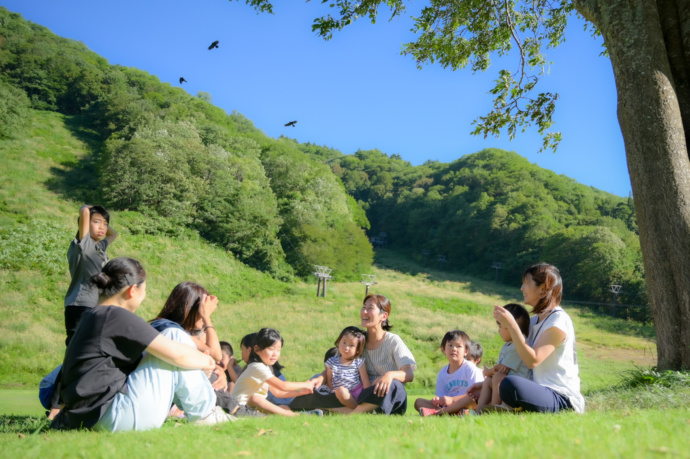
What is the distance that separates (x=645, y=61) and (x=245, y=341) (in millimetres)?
6116

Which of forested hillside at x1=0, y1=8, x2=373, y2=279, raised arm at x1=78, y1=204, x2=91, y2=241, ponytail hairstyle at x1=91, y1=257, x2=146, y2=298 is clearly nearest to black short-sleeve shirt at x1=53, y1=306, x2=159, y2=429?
ponytail hairstyle at x1=91, y1=257, x2=146, y2=298

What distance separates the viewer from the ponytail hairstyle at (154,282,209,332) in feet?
13.4

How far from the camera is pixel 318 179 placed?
134ft

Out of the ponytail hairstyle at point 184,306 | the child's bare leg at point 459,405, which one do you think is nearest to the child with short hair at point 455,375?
A: the child's bare leg at point 459,405

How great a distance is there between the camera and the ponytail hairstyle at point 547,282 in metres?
3.75

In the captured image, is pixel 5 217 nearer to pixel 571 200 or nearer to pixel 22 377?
pixel 22 377

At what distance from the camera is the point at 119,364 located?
2.96 m

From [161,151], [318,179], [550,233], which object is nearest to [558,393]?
[161,151]

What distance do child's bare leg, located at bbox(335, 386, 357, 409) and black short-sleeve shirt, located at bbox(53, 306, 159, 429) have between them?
263 cm

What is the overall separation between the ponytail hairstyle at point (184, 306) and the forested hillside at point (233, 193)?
22390mm

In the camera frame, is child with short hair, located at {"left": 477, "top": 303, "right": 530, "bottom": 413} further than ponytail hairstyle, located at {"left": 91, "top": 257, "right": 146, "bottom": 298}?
Yes

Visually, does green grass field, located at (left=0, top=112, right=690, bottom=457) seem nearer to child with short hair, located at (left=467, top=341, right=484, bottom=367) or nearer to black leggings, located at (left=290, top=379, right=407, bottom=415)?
black leggings, located at (left=290, top=379, right=407, bottom=415)

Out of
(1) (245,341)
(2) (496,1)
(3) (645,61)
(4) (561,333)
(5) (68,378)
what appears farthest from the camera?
(2) (496,1)

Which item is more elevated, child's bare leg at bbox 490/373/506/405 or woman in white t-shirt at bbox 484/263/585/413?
woman in white t-shirt at bbox 484/263/585/413
